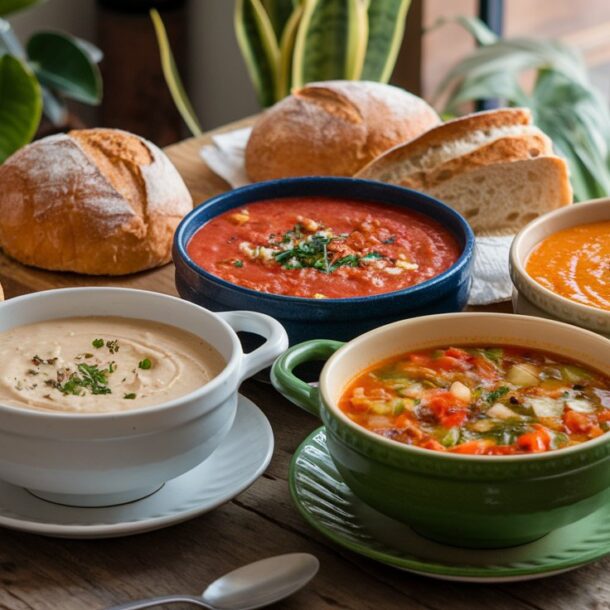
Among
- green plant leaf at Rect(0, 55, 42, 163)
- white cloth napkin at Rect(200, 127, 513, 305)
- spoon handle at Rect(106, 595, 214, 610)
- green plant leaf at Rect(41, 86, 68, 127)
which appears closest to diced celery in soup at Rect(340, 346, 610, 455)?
spoon handle at Rect(106, 595, 214, 610)

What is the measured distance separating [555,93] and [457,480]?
106 inches

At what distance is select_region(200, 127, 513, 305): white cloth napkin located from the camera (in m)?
2.02

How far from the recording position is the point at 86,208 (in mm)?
2113

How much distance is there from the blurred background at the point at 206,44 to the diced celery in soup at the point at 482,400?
3623 mm

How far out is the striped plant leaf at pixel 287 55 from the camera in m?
3.26

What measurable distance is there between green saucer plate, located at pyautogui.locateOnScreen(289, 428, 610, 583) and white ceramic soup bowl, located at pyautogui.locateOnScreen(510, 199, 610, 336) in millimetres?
316

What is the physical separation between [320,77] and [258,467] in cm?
206

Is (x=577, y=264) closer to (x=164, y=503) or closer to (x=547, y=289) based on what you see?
(x=547, y=289)

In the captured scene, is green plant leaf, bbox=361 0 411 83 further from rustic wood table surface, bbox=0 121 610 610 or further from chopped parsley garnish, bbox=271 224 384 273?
rustic wood table surface, bbox=0 121 610 610

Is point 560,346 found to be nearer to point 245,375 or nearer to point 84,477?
point 245,375

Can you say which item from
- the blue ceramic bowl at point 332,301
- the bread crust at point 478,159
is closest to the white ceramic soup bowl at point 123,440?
the blue ceramic bowl at point 332,301

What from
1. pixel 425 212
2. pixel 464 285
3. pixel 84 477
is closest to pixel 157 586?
pixel 84 477

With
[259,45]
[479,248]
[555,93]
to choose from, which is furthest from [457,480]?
[555,93]

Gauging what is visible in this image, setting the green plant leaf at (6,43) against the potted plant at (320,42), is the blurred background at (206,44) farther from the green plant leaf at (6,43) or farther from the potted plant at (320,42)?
the potted plant at (320,42)
